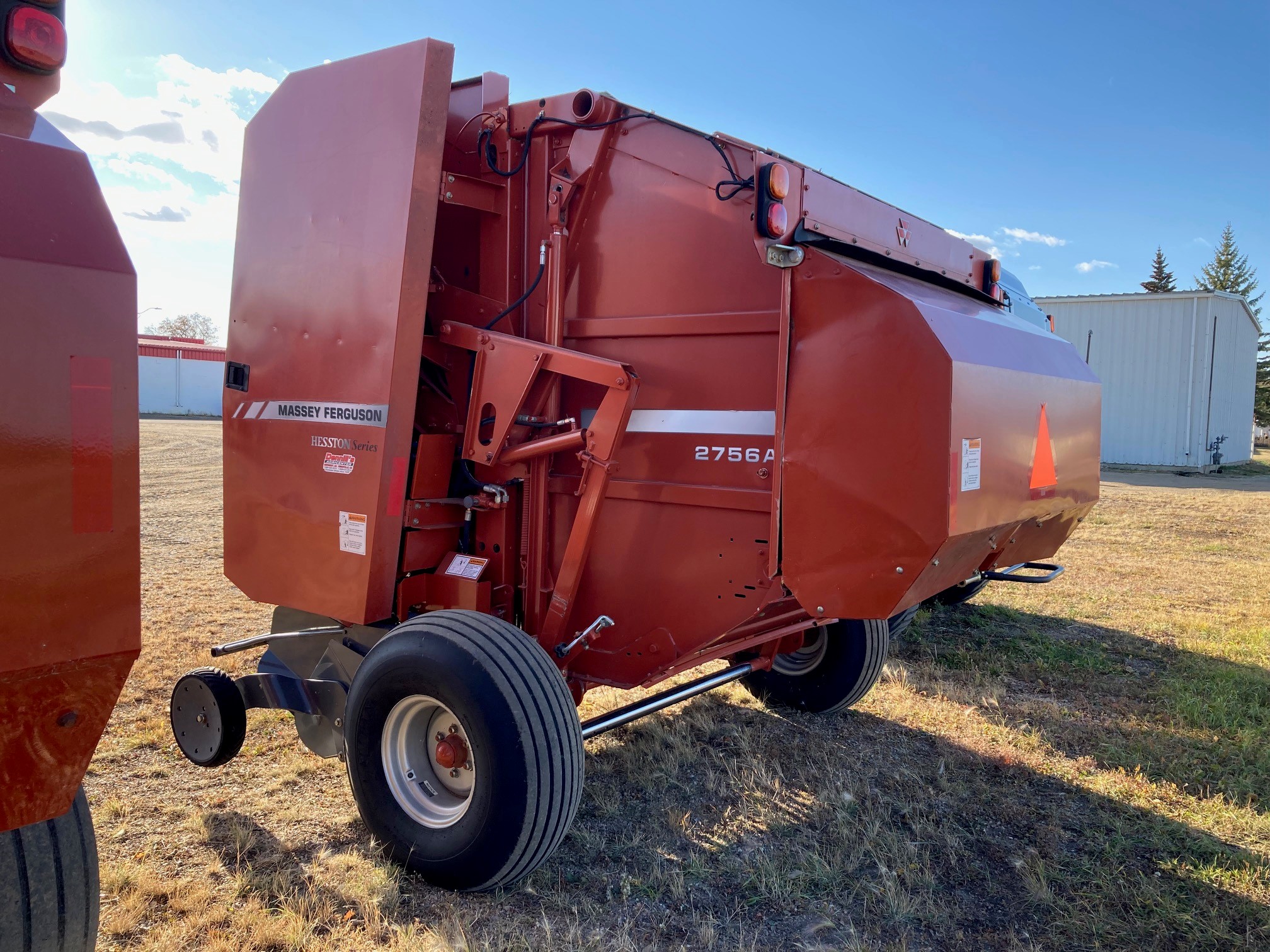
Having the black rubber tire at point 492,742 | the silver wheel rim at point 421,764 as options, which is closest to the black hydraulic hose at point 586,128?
the black rubber tire at point 492,742

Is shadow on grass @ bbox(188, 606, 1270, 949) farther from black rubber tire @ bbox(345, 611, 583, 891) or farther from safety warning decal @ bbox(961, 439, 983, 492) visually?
safety warning decal @ bbox(961, 439, 983, 492)

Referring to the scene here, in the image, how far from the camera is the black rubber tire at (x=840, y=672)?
4484 millimetres

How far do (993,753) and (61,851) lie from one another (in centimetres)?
372

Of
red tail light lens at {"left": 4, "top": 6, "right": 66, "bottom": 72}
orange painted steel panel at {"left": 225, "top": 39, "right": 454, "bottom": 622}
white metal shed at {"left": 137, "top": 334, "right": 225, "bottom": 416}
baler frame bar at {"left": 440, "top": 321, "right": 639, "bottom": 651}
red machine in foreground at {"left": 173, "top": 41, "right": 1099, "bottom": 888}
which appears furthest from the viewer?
white metal shed at {"left": 137, "top": 334, "right": 225, "bottom": 416}

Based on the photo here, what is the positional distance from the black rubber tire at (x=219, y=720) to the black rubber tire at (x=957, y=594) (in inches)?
165

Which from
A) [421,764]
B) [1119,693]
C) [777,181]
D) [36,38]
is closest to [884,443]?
[777,181]

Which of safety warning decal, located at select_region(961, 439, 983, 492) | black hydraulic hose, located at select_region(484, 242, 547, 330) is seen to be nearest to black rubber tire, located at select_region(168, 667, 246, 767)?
black hydraulic hose, located at select_region(484, 242, 547, 330)

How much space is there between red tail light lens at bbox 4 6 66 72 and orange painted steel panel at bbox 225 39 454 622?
145 cm

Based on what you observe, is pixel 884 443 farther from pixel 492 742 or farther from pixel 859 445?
pixel 492 742

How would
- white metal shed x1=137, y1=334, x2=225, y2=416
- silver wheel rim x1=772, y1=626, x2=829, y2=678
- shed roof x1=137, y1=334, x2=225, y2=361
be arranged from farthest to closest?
shed roof x1=137, y1=334, x2=225, y2=361 < white metal shed x1=137, y1=334, x2=225, y2=416 < silver wheel rim x1=772, y1=626, x2=829, y2=678

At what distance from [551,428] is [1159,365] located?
2321 cm

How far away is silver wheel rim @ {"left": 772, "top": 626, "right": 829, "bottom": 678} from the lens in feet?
15.2

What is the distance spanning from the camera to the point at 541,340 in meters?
3.48

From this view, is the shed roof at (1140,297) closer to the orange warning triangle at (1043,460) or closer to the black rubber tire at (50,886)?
the orange warning triangle at (1043,460)
